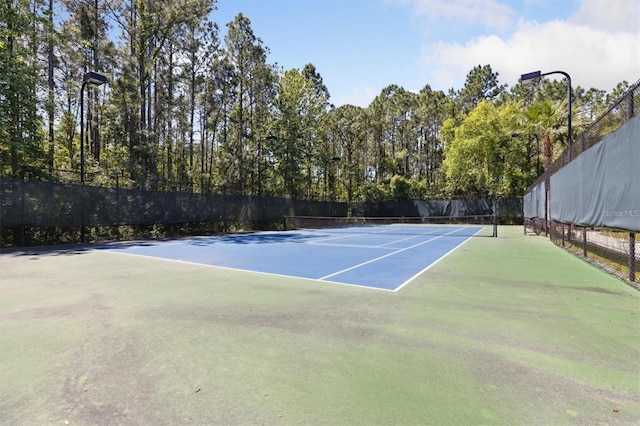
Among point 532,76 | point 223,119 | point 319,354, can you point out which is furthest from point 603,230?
point 223,119

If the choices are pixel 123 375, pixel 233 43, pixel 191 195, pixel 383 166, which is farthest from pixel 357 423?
pixel 383 166

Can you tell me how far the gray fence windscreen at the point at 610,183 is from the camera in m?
4.72

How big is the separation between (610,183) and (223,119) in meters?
30.1

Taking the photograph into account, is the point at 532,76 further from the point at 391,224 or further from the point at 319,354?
the point at 391,224

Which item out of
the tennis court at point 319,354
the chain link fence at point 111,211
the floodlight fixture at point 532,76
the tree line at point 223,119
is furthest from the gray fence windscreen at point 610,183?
the chain link fence at point 111,211

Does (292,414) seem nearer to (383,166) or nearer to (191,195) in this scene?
(191,195)

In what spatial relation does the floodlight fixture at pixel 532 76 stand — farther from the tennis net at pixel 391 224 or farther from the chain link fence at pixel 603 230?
the tennis net at pixel 391 224

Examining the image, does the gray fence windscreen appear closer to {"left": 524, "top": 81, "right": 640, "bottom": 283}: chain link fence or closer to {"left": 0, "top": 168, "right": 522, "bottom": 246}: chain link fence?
{"left": 524, "top": 81, "right": 640, "bottom": 283}: chain link fence

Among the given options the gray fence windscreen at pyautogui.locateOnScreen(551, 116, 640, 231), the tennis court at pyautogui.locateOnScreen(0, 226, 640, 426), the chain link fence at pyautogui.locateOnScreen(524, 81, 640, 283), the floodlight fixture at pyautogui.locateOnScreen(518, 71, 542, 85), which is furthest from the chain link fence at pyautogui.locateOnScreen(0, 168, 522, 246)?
the gray fence windscreen at pyautogui.locateOnScreen(551, 116, 640, 231)

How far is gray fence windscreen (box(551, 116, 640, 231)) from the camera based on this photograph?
472cm

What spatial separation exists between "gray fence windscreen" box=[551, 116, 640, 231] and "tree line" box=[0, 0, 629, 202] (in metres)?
13.8

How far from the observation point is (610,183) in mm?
5625

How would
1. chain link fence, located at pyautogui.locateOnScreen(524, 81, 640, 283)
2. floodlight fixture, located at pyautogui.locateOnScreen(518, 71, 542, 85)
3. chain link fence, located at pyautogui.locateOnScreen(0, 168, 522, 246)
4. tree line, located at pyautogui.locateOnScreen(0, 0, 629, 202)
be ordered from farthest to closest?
tree line, located at pyautogui.locateOnScreen(0, 0, 629, 202) → chain link fence, located at pyautogui.locateOnScreen(0, 168, 522, 246) → floodlight fixture, located at pyautogui.locateOnScreen(518, 71, 542, 85) → chain link fence, located at pyautogui.locateOnScreen(524, 81, 640, 283)

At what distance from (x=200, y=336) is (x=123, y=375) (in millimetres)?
925
